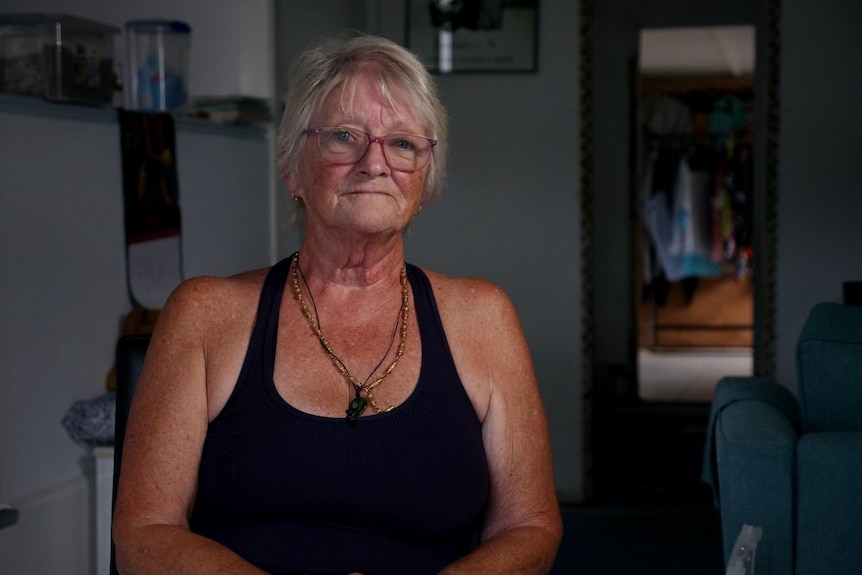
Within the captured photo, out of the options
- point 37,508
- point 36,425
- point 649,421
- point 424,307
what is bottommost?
point 649,421

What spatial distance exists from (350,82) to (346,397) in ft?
1.46

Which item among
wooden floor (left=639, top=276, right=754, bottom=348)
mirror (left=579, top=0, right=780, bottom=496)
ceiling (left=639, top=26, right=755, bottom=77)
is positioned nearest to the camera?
mirror (left=579, top=0, right=780, bottom=496)

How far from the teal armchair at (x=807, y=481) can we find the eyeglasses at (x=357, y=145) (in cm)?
104

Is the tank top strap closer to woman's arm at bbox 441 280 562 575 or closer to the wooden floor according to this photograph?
woman's arm at bbox 441 280 562 575

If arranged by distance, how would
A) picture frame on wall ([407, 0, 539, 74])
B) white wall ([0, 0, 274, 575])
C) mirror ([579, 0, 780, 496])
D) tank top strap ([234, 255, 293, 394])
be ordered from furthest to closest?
mirror ([579, 0, 780, 496]) → picture frame on wall ([407, 0, 539, 74]) → white wall ([0, 0, 274, 575]) → tank top strap ([234, 255, 293, 394])

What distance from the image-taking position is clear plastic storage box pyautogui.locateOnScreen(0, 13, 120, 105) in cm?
303

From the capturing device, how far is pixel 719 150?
8.57 metres

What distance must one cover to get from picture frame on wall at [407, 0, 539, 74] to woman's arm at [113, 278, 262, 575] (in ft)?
9.63

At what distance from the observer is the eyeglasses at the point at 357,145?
1595mm

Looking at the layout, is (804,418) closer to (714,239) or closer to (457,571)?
(457,571)

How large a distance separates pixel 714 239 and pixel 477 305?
744 centimetres

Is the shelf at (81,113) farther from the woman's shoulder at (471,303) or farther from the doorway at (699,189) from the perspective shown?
the doorway at (699,189)

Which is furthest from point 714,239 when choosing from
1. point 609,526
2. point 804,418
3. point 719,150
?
point 804,418

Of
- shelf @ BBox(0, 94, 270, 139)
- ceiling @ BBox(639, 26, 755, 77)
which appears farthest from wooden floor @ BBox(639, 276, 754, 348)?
shelf @ BBox(0, 94, 270, 139)
